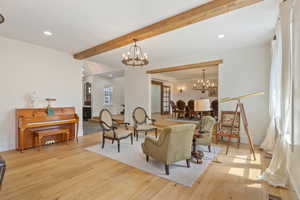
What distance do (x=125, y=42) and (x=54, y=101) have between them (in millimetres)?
2974

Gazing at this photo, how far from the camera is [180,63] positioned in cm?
521

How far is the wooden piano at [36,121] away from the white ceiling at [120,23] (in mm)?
1904

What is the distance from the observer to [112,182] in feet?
7.07

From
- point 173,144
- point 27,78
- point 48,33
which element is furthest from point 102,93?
point 173,144

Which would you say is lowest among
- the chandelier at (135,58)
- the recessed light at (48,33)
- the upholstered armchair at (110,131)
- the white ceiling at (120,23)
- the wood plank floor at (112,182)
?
the wood plank floor at (112,182)

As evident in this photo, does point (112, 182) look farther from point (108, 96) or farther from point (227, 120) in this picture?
point (108, 96)

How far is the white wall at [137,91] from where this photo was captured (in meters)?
6.26

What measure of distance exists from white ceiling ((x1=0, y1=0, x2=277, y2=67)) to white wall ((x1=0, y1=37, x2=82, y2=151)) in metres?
0.35

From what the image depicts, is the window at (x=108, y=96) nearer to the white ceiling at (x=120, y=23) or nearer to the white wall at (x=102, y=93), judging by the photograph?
the white wall at (x=102, y=93)

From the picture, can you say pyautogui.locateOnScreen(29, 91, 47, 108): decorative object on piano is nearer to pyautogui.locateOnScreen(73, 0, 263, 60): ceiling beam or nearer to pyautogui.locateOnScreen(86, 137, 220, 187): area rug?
pyautogui.locateOnScreen(86, 137, 220, 187): area rug

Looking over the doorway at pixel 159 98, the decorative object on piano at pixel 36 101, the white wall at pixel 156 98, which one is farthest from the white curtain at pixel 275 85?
the white wall at pixel 156 98

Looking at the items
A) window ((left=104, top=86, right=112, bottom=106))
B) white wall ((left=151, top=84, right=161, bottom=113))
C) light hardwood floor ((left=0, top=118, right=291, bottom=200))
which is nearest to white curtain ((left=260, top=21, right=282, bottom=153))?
light hardwood floor ((left=0, top=118, right=291, bottom=200))

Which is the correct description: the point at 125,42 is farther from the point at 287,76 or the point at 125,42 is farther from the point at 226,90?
the point at 226,90

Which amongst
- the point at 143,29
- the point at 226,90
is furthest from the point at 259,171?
the point at 143,29
